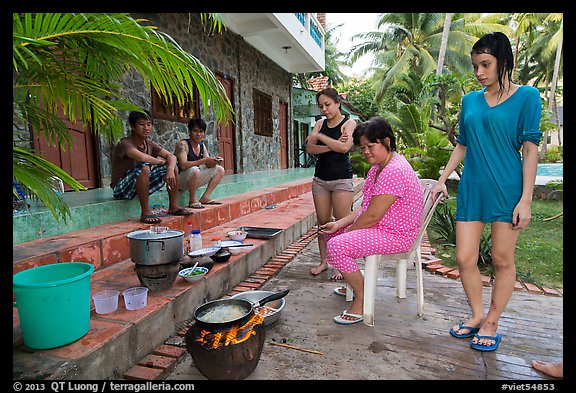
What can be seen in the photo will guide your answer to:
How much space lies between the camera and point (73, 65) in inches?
81.7

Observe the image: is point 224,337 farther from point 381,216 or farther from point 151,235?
point 381,216

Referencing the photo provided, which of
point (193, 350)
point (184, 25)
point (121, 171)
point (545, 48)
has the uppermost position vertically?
point (545, 48)

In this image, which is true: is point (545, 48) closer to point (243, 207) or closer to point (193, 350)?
point (243, 207)

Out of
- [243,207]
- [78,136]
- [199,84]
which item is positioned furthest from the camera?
[243,207]

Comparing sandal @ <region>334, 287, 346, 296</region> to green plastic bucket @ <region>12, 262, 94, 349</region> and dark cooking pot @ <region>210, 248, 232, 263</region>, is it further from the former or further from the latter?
green plastic bucket @ <region>12, 262, 94, 349</region>

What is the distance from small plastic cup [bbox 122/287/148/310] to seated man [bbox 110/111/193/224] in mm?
1410

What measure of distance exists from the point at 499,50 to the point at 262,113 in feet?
29.2

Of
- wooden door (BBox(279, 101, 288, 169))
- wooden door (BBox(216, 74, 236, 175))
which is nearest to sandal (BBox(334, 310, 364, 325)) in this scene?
wooden door (BBox(216, 74, 236, 175))

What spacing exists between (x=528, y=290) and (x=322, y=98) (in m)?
2.54

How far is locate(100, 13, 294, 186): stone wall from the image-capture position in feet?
19.5

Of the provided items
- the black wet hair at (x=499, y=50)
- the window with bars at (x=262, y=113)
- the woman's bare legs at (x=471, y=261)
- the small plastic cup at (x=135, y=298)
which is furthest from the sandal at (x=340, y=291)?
the window with bars at (x=262, y=113)

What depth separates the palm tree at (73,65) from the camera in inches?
65.1

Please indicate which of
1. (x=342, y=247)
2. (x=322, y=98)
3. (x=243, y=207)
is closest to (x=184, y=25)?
(x=243, y=207)

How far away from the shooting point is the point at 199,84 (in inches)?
83.5
